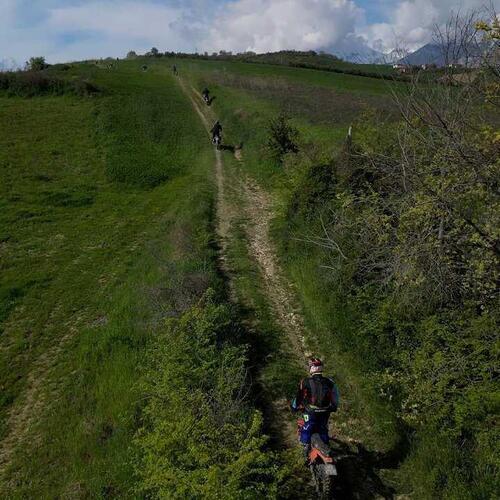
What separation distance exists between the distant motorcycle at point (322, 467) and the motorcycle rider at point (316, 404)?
0.20 m

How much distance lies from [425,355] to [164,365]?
5.24m

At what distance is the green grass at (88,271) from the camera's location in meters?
9.32

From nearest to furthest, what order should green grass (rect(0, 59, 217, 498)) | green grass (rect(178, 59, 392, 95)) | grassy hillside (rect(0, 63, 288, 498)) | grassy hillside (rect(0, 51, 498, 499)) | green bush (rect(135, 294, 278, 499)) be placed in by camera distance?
green bush (rect(135, 294, 278, 499)) < grassy hillside (rect(0, 51, 498, 499)) < grassy hillside (rect(0, 63, 288, 498)) < green grass (rect(0, 59, 217, 498)) < green grass (rect(178, 59, 392, 95))

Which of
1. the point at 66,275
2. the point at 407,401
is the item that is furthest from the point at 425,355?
the point at 66,275

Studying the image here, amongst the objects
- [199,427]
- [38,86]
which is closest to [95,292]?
[199,427]

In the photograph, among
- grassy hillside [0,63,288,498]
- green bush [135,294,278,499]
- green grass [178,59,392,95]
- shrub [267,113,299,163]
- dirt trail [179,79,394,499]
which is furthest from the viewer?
green grass [178,59,392,95]

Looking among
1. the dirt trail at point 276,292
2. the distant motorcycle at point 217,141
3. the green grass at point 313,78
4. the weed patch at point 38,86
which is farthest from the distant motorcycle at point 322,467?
the green grass at point 313,78

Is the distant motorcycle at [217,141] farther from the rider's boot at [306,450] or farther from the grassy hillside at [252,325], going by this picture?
the rider's boot at [306,450]

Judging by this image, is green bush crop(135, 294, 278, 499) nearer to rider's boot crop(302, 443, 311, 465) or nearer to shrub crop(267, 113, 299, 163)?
rider's boot crop(302, 443, 311, 465)

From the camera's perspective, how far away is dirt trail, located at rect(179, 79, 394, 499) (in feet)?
27.2

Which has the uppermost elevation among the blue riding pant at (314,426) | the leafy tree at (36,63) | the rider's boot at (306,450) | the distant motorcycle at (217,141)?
the leafy tree at (36,63)

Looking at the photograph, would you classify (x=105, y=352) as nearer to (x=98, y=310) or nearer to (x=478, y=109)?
(x=98, y=310)

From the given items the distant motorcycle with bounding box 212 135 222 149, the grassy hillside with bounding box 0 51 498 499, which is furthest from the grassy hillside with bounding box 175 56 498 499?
the distant motorcycle with bounding box 212 135 222 149

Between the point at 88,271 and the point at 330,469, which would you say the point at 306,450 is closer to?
the point at 330,469
